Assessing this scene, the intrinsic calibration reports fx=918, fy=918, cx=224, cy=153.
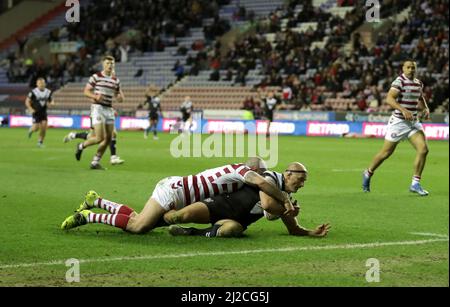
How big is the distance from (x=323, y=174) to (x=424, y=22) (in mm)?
27828

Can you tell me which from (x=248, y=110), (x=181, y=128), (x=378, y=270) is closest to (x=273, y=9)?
(x=248, y=110)

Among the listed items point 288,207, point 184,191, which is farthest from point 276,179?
point 184,191

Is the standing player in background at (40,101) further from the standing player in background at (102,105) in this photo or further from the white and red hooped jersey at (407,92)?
the white and red hooped jersey at (407,92)

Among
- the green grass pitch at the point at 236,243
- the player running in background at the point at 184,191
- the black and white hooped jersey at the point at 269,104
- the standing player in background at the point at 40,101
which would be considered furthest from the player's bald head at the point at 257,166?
the black and white hooped jersey at the point at 269,104

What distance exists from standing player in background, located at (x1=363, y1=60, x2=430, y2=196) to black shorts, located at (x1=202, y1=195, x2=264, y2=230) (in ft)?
20.3

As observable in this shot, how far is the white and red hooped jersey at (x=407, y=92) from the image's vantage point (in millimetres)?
16172

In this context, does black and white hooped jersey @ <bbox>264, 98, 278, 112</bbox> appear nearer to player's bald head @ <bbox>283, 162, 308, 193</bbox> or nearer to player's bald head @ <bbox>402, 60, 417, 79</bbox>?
player's bald head @ <bbox>402, 60, 417, 79</bbox>

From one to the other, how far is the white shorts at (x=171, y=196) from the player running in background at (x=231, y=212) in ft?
0.31

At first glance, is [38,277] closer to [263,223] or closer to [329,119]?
[263,223]

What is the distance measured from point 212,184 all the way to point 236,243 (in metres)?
0.79

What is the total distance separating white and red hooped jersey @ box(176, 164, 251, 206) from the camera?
10.4 meters

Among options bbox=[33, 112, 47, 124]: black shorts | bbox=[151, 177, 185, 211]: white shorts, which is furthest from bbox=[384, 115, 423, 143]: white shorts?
bbox=[33, 112, 47, 124]: black shorts

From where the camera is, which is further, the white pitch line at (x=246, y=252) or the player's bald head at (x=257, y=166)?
the player's bald head at (x=257, y=166)

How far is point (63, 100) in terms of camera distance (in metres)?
58.5
